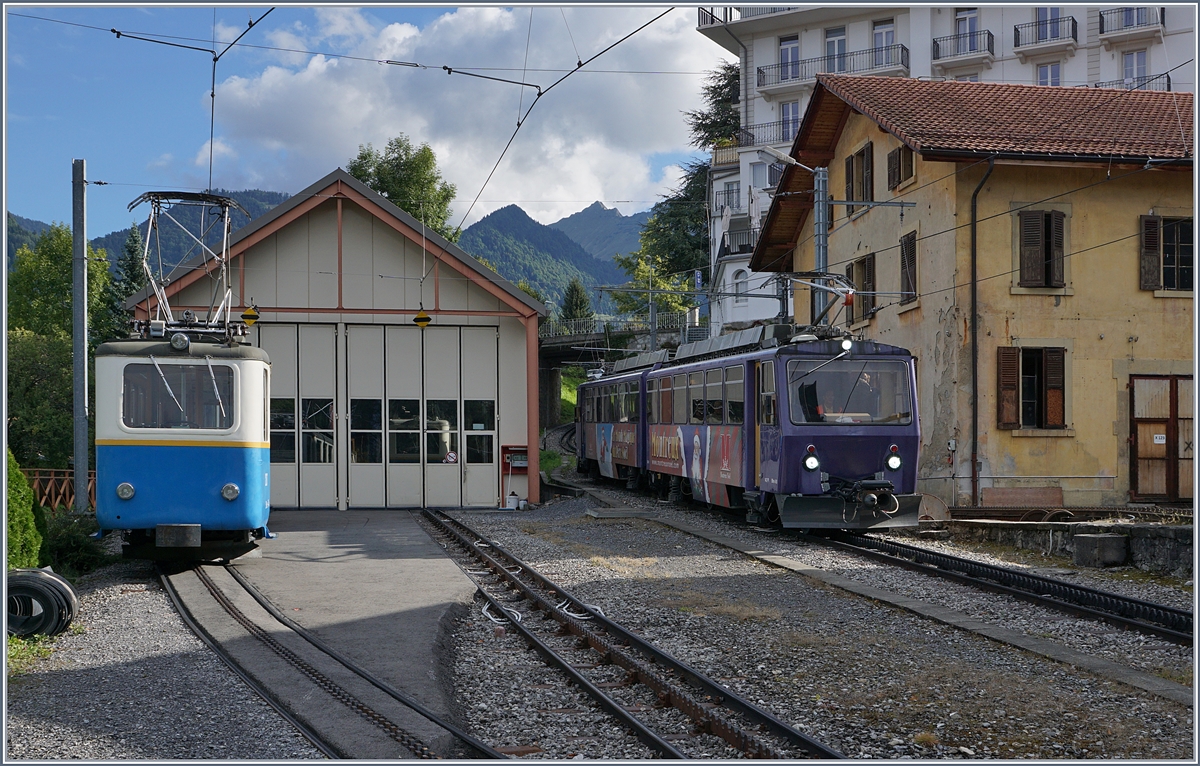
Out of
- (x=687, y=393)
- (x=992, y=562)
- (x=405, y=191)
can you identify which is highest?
(x=405, y=191)

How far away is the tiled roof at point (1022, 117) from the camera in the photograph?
20672 mm

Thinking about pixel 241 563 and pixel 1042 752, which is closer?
pixel 1042 752

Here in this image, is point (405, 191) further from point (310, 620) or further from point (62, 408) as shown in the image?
point (310, 620)

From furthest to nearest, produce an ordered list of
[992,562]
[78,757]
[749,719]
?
[992,562]
[749,719]
[78,757]

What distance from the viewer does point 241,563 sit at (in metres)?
13.7

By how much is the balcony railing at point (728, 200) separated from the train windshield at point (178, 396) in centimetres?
4422

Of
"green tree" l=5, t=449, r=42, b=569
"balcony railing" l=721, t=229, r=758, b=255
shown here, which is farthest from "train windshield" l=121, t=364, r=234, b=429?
"balcony railing" l=721, t=229, r=758, b=255

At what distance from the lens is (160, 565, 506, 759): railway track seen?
5.89 metres

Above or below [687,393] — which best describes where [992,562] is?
below

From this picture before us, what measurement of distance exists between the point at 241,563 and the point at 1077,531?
10.6m

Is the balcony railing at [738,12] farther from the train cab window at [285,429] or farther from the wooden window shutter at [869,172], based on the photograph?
the train cab window at [285,429]

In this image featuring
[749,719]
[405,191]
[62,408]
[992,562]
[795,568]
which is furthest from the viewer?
[405,191]

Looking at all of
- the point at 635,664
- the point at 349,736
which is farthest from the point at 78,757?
the point at 635,664

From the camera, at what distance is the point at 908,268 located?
23328 millimetres
